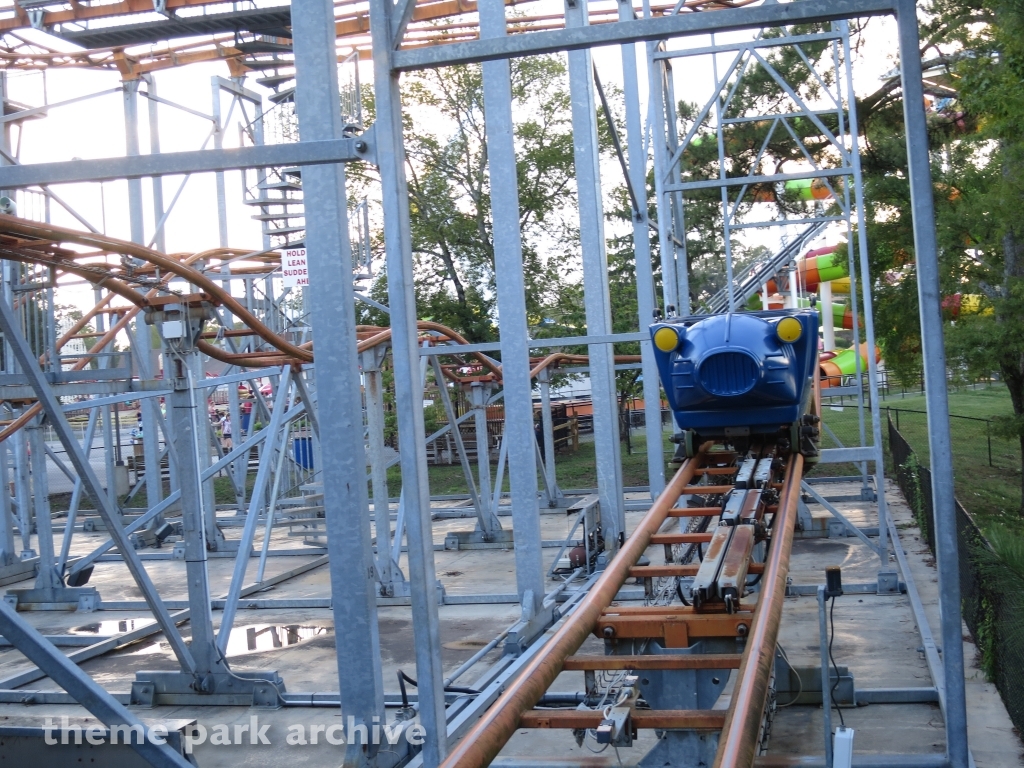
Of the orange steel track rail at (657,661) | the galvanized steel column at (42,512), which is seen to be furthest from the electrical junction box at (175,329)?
the galvanized steel column at (42,512)

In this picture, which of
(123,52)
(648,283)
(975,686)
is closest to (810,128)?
(648,283)

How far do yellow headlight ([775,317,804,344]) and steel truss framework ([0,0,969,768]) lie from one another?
1997 millimetres

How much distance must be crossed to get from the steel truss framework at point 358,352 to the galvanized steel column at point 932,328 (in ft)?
0.04

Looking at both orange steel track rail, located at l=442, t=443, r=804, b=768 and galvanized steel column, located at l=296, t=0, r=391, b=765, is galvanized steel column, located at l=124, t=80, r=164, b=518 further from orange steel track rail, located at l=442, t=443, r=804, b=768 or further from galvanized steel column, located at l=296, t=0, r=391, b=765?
orange steel track rail, located at l=442, t=443, r=804, b=768

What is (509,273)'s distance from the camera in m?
8.05

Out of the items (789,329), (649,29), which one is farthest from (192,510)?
(649,29)

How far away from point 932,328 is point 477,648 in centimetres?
587

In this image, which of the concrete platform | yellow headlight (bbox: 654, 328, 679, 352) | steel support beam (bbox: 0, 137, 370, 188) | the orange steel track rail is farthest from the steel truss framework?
yellow headlight (bbox: 654, 328, 679, 352)

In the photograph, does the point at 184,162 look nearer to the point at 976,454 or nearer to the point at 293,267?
the point at 293,267

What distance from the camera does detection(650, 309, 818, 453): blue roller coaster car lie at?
290 inches

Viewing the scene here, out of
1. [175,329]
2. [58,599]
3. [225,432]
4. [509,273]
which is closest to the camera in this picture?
[175,329]

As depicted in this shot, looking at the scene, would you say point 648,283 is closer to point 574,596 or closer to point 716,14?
point 574,596

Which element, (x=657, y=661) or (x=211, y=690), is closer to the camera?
(x=657, y=661)

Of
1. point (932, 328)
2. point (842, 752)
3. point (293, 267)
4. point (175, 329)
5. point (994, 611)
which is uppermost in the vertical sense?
point (293, 267)
